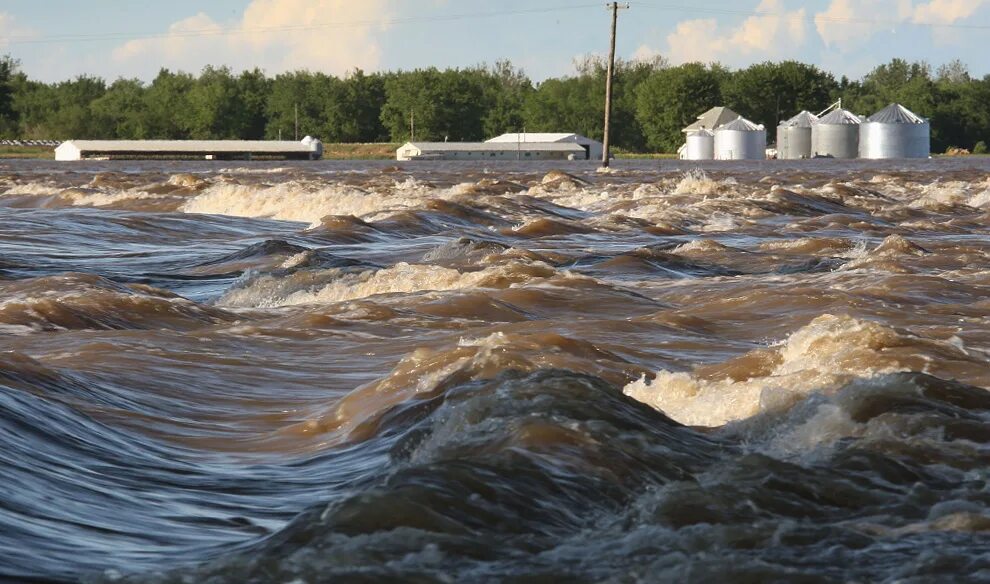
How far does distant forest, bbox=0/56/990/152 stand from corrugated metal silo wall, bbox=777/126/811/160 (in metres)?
26.2

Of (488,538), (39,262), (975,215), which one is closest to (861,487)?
(488,538)

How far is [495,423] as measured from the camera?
7102 millimetres

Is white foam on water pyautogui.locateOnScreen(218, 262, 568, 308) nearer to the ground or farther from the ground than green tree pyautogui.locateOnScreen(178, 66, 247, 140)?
nearer to the ground

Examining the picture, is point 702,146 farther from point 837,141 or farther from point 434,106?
point 434,106

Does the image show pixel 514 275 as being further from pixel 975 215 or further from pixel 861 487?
pixel 975 215

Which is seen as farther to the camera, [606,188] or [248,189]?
[606,188]

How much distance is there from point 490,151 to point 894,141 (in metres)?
33.0

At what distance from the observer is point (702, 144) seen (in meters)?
120

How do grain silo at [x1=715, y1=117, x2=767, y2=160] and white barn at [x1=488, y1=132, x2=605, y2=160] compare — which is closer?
grain silo at [x1=715, y1=117, x2=767, y2=160]

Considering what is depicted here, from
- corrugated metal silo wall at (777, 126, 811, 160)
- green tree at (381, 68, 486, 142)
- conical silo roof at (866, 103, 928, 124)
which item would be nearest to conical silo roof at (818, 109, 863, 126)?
conical silo roof at (866, 103, 928, 124)

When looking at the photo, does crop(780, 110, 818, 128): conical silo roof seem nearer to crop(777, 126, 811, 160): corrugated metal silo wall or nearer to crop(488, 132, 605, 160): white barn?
crop(777, 126, 811, 160): corrugated metal silo wall

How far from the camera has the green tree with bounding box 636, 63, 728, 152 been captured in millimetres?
147000

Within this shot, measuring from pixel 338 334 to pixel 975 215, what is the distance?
22.3 m

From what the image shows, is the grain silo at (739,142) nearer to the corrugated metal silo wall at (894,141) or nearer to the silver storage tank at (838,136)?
the silver storage tank at (838,136)
